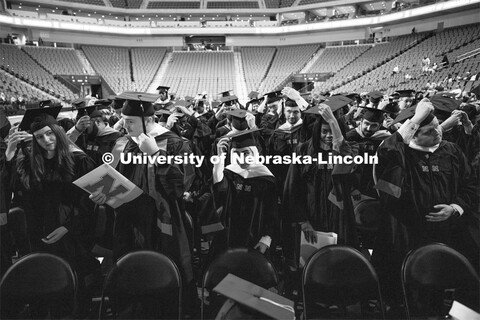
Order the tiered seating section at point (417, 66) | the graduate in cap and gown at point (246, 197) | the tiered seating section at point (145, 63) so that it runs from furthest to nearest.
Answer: the tiered seating section at point (145, 63), the tiered seating section at point (417, 66), the graduate in cap and gown at point (246, 197)

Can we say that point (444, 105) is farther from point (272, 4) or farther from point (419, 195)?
point (272, 4)

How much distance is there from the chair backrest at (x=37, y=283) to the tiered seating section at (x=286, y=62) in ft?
77.3

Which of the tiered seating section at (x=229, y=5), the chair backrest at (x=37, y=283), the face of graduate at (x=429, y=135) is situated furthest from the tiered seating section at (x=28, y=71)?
the face of graduate at (x=429, y=135)

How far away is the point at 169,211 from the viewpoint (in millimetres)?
2480

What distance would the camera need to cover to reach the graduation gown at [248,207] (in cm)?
259

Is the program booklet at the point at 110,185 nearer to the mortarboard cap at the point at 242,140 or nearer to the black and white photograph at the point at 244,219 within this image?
the black and white photograph at the point at 244,219

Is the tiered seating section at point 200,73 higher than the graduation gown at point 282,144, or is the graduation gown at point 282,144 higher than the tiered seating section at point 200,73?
the tiered seating section at point 200,73

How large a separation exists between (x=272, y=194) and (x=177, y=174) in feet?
2.61

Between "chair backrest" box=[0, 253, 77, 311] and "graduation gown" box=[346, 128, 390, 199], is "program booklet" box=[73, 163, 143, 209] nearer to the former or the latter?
"chair backrest" box=[0, 253, 77, 311]

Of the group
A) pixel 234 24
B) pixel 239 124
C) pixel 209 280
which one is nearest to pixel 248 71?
pixel 234 24

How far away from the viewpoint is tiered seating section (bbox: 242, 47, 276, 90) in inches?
1031

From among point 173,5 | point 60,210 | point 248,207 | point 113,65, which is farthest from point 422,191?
point 173,5

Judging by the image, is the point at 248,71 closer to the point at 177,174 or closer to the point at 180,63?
the point at 180,63

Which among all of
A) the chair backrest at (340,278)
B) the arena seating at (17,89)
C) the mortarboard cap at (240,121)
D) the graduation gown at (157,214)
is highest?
the arena seating at (17,89)
